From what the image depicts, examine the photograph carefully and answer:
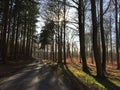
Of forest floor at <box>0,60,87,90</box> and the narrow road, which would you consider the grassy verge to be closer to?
forest floor at <box>0,60,87,90</box>

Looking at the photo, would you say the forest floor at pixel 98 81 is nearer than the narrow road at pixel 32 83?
No

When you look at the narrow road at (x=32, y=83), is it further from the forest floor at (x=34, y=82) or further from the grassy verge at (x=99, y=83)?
the grassy verge at (x=99, y=83)

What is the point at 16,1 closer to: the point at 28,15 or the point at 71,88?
the point at 28,15

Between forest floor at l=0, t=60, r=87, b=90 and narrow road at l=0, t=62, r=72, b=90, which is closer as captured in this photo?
narrow road at l=0, t=62, r=72, b=90

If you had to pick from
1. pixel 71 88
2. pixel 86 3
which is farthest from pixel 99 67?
pixel 86 3

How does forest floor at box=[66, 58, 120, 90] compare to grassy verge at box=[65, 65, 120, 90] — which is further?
forest floor at box=[66, 58, 120, 90]

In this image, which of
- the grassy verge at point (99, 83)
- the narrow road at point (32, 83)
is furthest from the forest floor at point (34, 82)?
the grassy verge at point (99, 83)

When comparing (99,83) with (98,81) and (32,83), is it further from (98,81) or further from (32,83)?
(32,83)

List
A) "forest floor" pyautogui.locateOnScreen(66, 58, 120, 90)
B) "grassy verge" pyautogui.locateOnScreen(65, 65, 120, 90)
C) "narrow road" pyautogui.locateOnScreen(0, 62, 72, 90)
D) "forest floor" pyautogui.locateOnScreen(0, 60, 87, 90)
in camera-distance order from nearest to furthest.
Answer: "narrow road" pyautogui.locateOnScreen(0, 62, 72, 90), "forest floor" pyautogui.locateOnScreen(0, 60, 87, 90), "grassy verge" pyautogui.locateOnScreen(65, 65, 120, 90), "forest floor" pyautogui.locateOnScreen(66, 58, 120, 90)

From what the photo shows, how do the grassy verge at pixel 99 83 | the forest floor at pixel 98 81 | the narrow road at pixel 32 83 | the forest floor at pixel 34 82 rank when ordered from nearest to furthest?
1. the narrow road at pixel 32 83
2. the forest floor at pixel 34 82
3. the grassy verge at pixel 99 83
4. the forest floor at pixel 98 81

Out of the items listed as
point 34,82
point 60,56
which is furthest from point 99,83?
point 60,56

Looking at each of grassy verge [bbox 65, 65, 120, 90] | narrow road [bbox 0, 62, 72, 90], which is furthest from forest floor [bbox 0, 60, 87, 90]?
grassy verge [bbox 65, 65, 120, 90]

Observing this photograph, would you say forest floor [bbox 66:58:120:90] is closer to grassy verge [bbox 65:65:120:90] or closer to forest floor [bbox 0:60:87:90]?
grassy verge [bbox 65:65:120:90]

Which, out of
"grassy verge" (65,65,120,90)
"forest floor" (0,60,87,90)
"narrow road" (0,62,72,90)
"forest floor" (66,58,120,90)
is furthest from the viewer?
"forest floor" (66,58,120,90)
